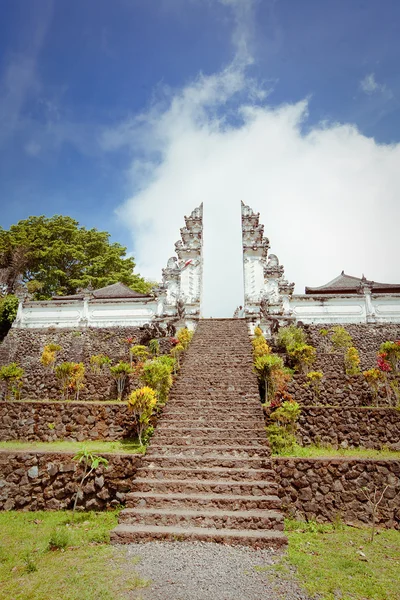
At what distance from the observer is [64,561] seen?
4348 millimetres

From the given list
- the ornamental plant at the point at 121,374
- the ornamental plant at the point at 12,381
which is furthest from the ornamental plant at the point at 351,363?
the ornamental plant at the point at 12,381

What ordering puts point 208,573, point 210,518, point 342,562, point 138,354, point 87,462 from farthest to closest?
point 138,354
point 87,462
point 210,518
point 342,562
point 208,573

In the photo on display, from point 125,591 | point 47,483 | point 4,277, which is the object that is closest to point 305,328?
point 47,483

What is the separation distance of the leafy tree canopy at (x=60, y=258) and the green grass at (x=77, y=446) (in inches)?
762

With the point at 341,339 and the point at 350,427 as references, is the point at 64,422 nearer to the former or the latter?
the point at 350,427

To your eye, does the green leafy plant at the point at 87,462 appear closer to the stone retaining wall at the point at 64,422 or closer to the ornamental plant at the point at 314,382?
the stone retaining wall at the point at 64,422

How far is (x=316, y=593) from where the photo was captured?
3.67m

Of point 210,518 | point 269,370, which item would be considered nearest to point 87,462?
point 210,518

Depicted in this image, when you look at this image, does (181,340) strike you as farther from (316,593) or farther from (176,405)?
(316,593)

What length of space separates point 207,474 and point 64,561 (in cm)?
257

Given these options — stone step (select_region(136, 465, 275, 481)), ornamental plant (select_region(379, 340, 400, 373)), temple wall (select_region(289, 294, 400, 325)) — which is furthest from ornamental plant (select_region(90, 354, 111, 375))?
ornamental plant (select_region(379, 340, 400, 373))

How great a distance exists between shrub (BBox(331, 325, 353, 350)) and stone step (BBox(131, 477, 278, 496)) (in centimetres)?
1025

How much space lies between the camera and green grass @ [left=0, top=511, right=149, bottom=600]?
369cm

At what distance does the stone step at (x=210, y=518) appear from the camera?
17.0ft
